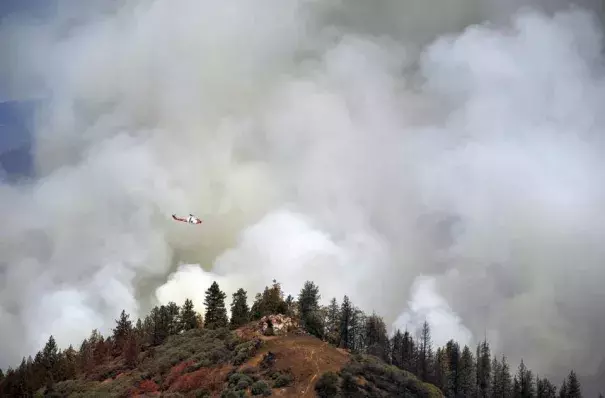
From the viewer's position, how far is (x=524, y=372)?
156 metres

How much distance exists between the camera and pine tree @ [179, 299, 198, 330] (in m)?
124

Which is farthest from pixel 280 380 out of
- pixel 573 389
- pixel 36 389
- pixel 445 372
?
pixel 573 389

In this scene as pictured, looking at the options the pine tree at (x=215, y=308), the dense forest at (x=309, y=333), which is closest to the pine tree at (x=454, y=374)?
the dense forest at (x=309, y=333)

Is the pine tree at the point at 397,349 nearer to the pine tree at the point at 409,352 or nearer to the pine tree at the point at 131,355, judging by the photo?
the pine tree at the point at 409,352

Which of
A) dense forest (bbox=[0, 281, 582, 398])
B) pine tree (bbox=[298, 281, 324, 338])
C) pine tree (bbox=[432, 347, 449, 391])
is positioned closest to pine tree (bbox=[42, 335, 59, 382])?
dense forest (bbox=[0, 281, 582, 398])

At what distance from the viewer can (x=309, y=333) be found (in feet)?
326

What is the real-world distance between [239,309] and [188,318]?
13700 millimetres

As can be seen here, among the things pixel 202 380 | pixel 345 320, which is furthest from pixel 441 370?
pixel 202 380

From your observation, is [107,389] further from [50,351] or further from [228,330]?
[50,351]

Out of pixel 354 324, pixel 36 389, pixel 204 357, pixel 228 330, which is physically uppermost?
pixel 354 324

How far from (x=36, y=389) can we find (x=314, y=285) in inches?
2437

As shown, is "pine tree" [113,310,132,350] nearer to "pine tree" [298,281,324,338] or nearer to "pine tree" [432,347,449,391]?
"pine tree" [298,281,324,338]

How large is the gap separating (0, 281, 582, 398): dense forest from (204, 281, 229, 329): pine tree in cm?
23

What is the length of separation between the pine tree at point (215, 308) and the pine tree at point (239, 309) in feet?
7.13
